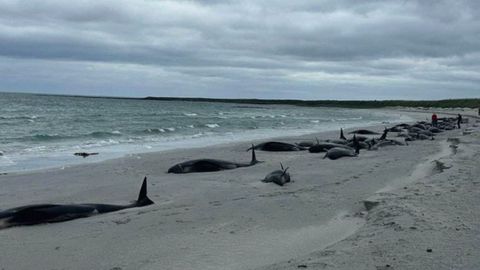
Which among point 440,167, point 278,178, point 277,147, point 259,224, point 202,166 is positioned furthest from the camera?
point 277,147

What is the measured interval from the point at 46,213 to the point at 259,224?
3.31 metres

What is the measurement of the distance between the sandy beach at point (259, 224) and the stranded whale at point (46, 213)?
24cm

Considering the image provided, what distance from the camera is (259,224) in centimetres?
780

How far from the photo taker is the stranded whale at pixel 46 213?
8.14 metres

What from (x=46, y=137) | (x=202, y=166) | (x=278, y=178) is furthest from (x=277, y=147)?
(x=46, y=137)

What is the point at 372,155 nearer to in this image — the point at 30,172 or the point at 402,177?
the point at 402,177

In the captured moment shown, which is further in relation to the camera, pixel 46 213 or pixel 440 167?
pixel 440 167

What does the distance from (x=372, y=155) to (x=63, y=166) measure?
993 cm

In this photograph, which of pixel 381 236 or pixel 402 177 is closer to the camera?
pixel 381 236

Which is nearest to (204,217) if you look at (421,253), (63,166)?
(421,253)

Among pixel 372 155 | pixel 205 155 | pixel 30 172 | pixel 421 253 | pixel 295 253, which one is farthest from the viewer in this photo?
pixel 205 155

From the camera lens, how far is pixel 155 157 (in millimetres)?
18688

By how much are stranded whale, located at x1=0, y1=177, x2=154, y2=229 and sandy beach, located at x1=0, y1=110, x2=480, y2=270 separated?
0.80 feet

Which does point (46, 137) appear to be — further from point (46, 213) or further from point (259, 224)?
point (259, 224)
